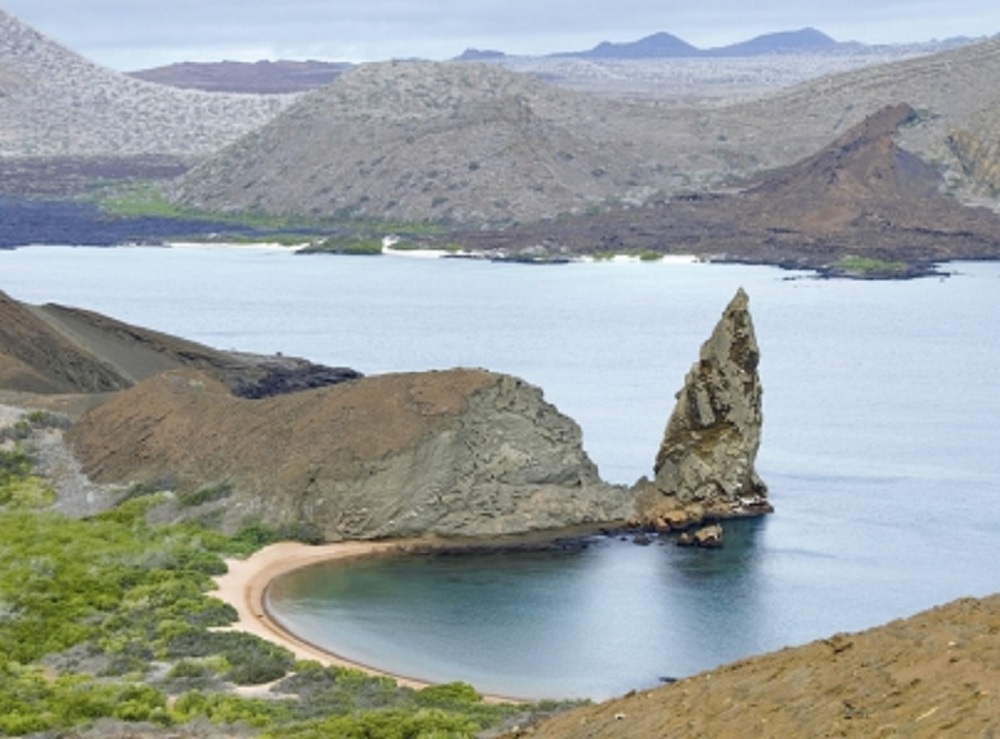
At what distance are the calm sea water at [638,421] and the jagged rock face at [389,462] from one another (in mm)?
2578

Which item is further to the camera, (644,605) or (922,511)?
(922,511)

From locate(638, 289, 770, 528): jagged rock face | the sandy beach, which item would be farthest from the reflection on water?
locate(638, 289, 770, 528): jagged rock face

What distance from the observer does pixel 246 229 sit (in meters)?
198

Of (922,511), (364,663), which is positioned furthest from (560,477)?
(364,663)

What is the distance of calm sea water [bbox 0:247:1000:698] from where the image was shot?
4884cm

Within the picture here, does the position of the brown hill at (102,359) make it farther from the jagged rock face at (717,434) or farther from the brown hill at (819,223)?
the brown hill at (819,223)

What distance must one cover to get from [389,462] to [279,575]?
20.6 feet

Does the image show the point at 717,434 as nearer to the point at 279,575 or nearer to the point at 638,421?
the point at 279,575

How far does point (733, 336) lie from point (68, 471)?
721 inches

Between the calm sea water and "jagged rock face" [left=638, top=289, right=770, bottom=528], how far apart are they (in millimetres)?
1488

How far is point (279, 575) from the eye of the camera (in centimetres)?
5381

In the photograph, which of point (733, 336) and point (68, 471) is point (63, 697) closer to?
point (68, 471)

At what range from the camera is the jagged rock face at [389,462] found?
5850 cm

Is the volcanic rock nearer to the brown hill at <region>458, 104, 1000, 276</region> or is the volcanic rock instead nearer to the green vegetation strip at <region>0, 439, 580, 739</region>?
the green vegetation strip at <region>0, 439, 580, 739</region>
